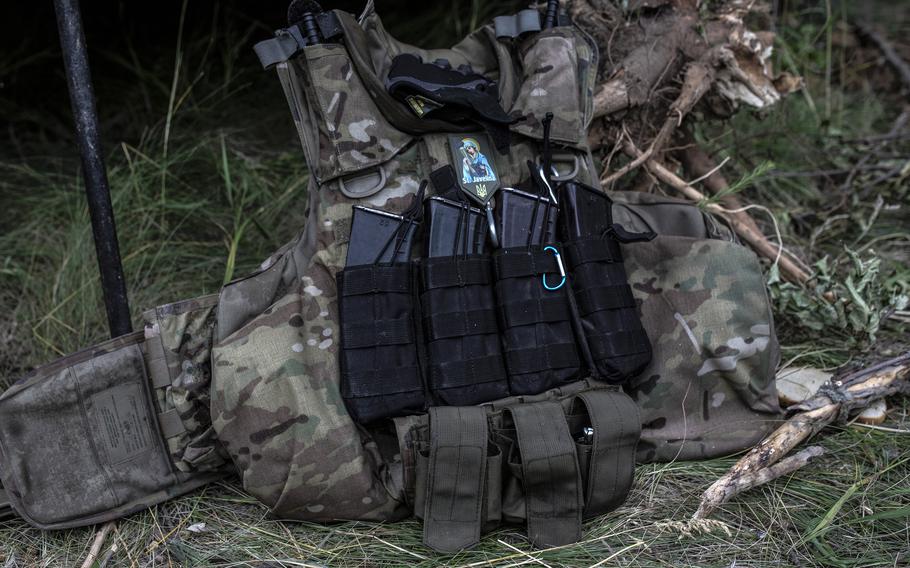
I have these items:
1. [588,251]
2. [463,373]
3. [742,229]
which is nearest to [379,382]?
[463,373]

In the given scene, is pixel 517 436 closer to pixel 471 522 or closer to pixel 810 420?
pixel 471 522

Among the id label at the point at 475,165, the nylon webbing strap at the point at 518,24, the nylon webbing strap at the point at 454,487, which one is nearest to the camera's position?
the nylon webbing strap at the point at 454,487

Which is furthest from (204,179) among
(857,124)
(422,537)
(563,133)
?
(857,124)

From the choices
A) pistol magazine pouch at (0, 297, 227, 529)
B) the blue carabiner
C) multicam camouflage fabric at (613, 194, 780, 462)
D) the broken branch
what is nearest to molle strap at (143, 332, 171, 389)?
pistol magazine pouch at (0, 297, 227, 529)

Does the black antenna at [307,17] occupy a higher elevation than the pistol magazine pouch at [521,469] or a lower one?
higher

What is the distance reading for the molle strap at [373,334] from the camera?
2504 mm

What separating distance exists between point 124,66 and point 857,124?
4424mm

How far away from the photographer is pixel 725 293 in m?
2.74

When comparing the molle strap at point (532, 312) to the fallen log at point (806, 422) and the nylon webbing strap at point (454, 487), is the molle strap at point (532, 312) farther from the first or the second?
the fallen log at point (806, 422)

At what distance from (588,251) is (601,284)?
12 cm

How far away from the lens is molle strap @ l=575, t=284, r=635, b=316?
2656mm

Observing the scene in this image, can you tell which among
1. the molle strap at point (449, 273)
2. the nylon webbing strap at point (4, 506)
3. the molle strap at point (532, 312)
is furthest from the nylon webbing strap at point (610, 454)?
the nylon webbing strap at point (4, 506)

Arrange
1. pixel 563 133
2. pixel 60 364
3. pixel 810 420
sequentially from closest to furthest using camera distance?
pixel 60 364 < pixel 810 420 < pixel 563 133

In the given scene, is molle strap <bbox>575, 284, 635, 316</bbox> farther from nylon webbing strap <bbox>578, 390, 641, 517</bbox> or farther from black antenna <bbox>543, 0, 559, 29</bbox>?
black antenna <bbox>543, 0, 559, 29</bbox>
